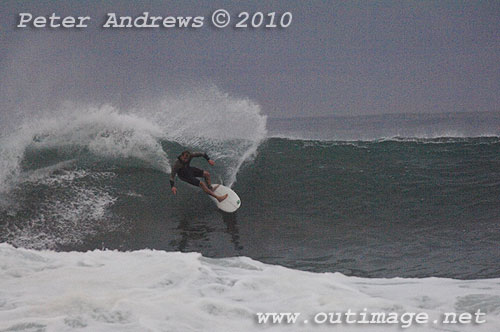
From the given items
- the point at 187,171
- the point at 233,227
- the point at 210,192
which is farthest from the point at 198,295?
the point at 187,171

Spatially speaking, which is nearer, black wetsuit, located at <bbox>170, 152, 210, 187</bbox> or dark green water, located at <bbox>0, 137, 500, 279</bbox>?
dark green water, located at <bbox>0, 137, 500, 279</bbox>

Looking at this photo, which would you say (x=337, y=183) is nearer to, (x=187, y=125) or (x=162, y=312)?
(x=187, y=125)

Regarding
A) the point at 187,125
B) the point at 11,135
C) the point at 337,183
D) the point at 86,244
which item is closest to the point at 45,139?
the point at 11,135

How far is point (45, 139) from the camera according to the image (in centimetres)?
1389

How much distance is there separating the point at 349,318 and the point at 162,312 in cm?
221

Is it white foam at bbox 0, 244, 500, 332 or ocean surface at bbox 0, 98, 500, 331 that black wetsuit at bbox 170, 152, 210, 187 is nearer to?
ocean surface at bbox 0, 98, 500, 331

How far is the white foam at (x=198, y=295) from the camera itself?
185 inches

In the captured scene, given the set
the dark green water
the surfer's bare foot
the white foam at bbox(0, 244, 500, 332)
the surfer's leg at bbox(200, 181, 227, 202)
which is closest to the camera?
the white foam at bbox(0, 244, 500, 332)

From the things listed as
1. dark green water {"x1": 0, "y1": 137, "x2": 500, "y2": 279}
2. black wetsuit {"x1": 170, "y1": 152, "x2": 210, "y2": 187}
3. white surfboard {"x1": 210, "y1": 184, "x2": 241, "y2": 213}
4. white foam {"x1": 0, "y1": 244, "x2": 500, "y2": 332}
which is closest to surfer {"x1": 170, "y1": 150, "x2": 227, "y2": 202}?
black wetsuit {"x1": 170, "y1": 152, "x2": 210, "y2": 187}

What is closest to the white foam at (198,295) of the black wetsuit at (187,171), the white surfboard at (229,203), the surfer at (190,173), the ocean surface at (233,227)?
the ocean surface at (233,227)

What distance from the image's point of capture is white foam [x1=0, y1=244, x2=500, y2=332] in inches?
185

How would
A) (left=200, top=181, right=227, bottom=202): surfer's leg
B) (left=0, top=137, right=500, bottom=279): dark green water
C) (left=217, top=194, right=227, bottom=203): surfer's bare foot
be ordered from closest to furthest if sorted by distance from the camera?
(left=0, top=137, right=500, bottom=279): dark green water
(left=200, top=181, right=227, bottom=202): surfer's leg
(left=217, top=194, right=227, bottom=203): surfer's bare foot

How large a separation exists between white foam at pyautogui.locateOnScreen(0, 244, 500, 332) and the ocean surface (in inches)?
1.1

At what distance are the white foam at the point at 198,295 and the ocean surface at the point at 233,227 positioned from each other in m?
0.03
